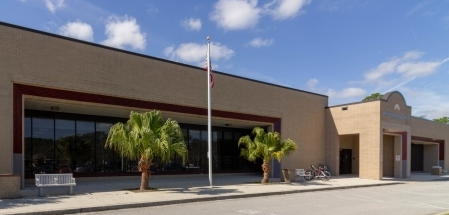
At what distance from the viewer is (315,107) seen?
29.4 meters

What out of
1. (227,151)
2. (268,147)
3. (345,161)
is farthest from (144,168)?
(345,161)

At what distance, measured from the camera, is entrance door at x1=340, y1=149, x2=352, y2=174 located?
3173cm

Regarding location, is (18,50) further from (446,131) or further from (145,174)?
(446,131)

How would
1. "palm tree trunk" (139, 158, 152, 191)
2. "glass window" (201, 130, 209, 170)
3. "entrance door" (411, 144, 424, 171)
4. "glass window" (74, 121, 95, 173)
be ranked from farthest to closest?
1. "entrance door" (411, 144, 424, 171)
2. "glass window" (201, 130, 209, 170)
3. "glass window" (74, 121, 95, 173)
4. "palm tree trunk" (139, 158, 152, 191)

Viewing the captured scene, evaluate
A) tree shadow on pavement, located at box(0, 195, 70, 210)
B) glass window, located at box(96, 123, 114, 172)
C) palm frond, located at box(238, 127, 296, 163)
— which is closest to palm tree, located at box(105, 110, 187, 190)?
tree shadow on pavement, located at box(0, 195, 70, 210)

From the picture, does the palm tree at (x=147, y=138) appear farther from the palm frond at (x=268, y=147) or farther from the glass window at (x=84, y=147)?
the palm frond at (x=268, y=147)

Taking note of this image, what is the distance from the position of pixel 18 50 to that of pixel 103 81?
12.4 ft

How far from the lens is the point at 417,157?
134ft

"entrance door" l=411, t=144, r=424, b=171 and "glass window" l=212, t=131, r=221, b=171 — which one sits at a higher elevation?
"glass window" l=212, t=131, r=221, b=171

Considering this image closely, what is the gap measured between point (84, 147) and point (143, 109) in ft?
14.2

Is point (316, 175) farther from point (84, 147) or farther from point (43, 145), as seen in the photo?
point (43, 145)

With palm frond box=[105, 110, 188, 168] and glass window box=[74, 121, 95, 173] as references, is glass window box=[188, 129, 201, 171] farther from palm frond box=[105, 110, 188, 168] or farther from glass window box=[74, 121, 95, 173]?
palm frond box=[105, 110, 188, 168]

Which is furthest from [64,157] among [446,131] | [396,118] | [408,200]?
[446,131]

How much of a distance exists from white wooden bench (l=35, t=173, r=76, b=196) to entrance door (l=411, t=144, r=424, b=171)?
37.0m
